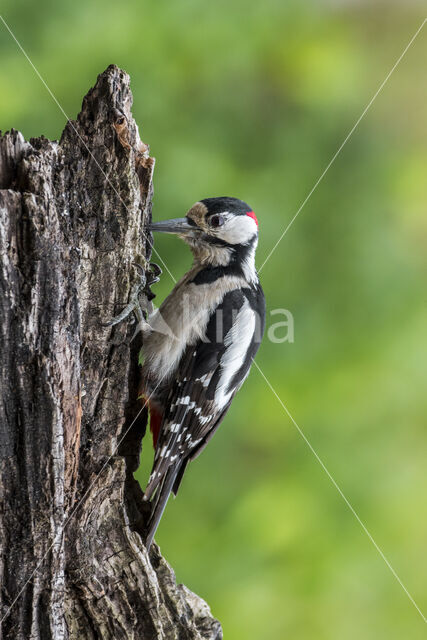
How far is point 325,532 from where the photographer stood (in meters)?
2.29

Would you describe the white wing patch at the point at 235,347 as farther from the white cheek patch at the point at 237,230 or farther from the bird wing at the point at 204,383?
the white cheek patch at the point at 237,230

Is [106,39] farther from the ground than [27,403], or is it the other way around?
[106,39]

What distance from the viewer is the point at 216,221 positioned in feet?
5.74

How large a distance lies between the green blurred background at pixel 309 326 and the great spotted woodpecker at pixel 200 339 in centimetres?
43

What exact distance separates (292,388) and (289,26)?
1.19 metres

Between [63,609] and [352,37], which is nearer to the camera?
[63,609]

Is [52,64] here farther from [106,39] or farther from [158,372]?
[158,372]

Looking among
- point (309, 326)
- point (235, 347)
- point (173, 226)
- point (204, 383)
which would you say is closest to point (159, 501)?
point (204, 383)

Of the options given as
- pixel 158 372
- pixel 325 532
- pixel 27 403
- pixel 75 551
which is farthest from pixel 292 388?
pixel 27 403

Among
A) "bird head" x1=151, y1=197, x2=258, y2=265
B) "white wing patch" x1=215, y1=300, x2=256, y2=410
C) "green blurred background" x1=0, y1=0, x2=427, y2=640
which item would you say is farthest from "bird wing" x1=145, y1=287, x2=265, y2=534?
"green blurred background" x1=0, y1=0, x2=427, y2=640

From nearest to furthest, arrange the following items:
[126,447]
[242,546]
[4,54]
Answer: [126,447]
[4,54]
[242,546]

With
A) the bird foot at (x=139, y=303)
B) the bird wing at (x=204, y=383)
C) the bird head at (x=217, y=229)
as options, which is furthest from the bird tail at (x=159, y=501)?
the bird head at (x=217, y=229)

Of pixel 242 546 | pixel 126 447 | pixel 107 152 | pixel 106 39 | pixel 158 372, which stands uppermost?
pixel 106 39

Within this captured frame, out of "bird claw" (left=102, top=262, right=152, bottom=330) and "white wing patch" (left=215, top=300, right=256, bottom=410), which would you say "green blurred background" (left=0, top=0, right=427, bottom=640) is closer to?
"white wing patch" (left=215, top=300, right=256, bottom=410)
